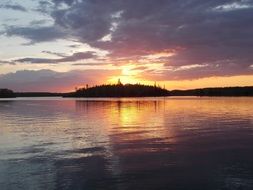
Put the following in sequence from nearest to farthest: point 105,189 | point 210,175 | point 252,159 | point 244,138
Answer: point 105,189
point 210,175
point 252,159
point 244,138

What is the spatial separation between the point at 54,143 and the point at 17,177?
32.5ft

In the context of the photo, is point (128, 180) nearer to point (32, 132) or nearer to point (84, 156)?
point (84, 156)

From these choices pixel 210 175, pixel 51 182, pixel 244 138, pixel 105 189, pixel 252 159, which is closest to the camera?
pixel 105 189

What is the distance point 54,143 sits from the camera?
1022 inches

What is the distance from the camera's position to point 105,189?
14.3 m

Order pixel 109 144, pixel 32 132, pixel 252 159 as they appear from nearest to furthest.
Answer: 1. pixel 252 159
2. pixel 109 144
3. pixel 32 132

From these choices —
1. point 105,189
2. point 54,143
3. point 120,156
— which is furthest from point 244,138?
point 105,189

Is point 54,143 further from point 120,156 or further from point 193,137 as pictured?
point 193,137

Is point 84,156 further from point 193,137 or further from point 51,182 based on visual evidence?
point 193,137

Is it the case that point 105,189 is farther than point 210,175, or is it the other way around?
point 210,175

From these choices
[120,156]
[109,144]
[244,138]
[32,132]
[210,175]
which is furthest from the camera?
[32,132]

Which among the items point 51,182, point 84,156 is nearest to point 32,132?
point 84,156

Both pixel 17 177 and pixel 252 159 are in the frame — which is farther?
pixel 252 159

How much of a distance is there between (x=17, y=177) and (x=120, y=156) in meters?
6.42
